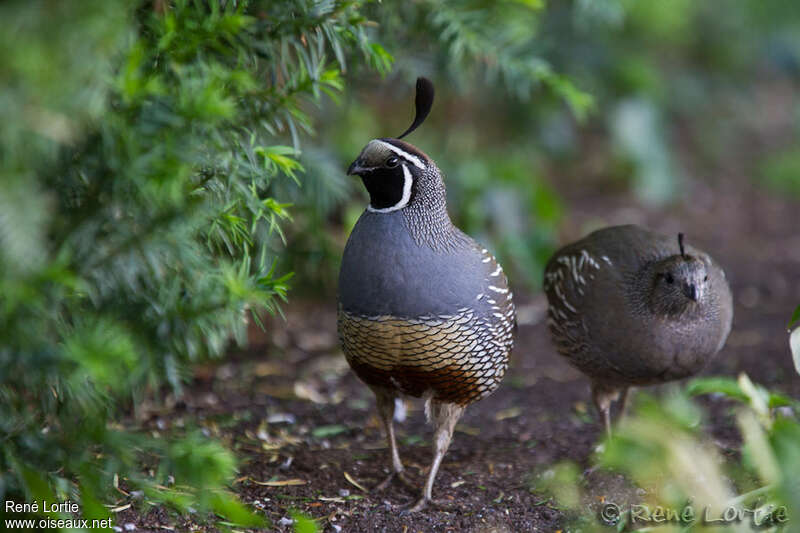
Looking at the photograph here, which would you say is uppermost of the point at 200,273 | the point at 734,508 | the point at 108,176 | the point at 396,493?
the point at 108,176

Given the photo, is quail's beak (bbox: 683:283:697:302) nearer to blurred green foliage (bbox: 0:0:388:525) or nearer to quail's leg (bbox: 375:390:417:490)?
quail's leg (bbox: 375:390:417:490)

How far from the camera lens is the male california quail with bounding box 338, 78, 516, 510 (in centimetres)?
272

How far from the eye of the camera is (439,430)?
3.03 metres

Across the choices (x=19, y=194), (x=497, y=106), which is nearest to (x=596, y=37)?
(x=497, y=106)

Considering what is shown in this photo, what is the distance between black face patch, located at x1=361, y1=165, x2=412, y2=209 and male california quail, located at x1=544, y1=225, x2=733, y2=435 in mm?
1012

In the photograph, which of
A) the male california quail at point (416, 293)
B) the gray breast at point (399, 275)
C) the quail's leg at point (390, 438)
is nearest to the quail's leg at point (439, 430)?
the male california quail at point (416, 293)

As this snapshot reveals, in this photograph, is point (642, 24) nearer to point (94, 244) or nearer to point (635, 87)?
point (635, 87)

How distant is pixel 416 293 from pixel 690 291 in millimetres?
1098

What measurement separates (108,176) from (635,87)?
5600 mm

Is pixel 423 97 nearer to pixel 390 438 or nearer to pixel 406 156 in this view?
pixel 406 156

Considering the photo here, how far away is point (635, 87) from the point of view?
6.81m

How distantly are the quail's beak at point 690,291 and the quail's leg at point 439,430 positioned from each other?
0.93m

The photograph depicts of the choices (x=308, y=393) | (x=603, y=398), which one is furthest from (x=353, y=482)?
(x=603, y=398)

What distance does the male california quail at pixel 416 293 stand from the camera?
2.72 meters
